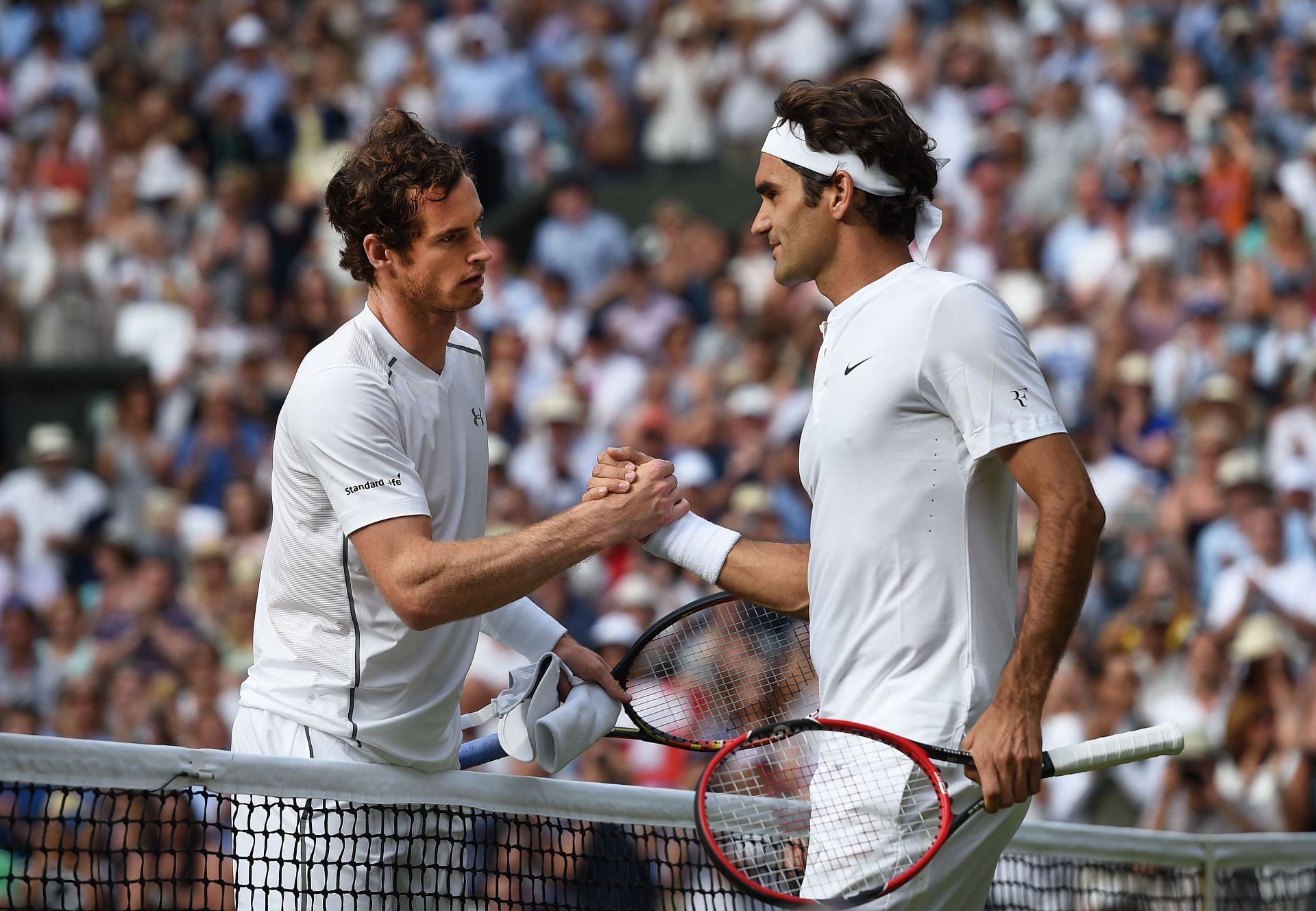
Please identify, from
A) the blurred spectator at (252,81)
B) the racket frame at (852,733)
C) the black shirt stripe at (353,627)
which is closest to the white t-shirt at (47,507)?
the blurred spectator at (252,81)

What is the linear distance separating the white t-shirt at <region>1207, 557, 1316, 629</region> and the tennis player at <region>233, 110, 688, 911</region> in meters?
4.81

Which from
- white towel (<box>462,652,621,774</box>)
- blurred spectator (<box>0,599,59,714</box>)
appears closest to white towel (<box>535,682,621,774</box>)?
white towel (<box>462,652,621,774</box>)

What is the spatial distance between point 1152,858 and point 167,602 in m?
6.29

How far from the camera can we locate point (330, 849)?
3566 millimetres

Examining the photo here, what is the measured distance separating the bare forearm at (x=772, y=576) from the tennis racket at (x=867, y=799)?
438 mm

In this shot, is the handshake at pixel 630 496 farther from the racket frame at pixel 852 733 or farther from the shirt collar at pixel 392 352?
the racket frame at pixel 852 733

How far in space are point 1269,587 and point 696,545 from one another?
4.90 metres

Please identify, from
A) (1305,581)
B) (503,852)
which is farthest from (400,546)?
(1305,581)

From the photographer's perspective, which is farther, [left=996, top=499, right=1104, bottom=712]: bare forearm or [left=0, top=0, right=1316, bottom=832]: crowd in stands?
[left=0, top=0, right=1316, bottom=832]: crowd in stands

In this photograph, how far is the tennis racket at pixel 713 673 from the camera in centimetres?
387

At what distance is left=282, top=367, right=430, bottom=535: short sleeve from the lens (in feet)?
11.2

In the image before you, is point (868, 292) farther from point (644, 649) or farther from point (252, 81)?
point (252, 81)

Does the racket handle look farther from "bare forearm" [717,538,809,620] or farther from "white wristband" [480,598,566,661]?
"white wristband" [480,598,566,661]

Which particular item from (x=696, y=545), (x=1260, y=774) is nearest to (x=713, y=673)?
(x=696, y=545)
